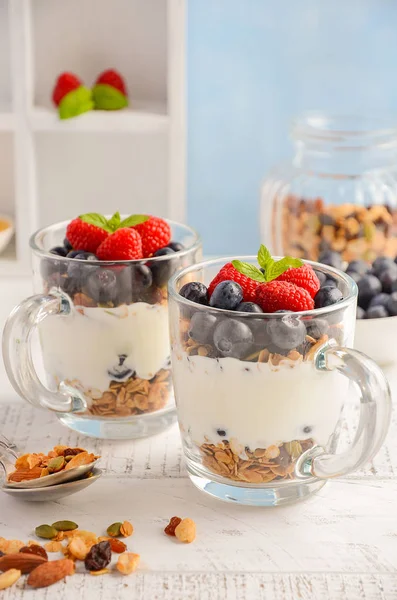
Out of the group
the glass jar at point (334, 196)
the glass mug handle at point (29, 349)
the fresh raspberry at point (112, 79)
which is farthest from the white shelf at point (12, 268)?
the glass mug handle at point (29, 349)

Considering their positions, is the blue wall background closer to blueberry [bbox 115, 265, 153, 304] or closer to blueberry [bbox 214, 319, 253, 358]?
blueberry [bbox 115, 265, 153, 304]

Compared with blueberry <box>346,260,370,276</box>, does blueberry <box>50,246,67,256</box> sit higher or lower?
higher

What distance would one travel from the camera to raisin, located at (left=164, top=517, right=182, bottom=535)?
0.83m

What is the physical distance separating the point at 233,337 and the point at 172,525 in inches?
7.7

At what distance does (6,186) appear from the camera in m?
1.89

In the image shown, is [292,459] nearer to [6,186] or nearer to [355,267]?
[355,267]

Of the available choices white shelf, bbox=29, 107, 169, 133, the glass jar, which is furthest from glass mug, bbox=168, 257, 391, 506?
white shelf, bbox=29, 107, 169, 133

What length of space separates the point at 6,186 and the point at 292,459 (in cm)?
123

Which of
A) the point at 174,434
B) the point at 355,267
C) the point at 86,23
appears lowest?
the point at 174,434

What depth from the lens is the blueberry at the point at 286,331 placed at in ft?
2.60

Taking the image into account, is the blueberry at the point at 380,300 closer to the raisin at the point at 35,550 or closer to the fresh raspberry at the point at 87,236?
the fresh raspberry at the point at 87,236

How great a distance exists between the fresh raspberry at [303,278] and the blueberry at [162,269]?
5.6 inches

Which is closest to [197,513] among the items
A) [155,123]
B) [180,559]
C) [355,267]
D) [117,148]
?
[180,559]

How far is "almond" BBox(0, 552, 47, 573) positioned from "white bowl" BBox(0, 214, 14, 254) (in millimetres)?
1043
